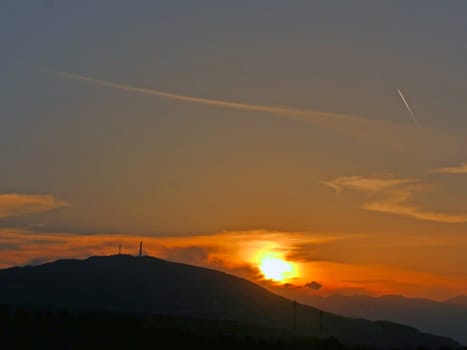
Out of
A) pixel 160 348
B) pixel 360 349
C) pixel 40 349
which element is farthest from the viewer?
pixel 360 349

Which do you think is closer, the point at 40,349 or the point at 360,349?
the point at 40,349

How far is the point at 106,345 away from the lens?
95.5m

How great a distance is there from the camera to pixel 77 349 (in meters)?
92.8

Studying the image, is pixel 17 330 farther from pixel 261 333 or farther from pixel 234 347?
pixel 261 333

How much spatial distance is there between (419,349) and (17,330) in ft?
174

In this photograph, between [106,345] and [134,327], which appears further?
[134,327]

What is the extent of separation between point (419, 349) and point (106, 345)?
43.2 metres

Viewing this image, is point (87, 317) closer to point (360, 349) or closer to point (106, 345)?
point (106, 345)

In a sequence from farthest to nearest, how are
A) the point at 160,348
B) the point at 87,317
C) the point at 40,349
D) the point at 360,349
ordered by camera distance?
the point at 87,317 → the point at 360,349 → the point at 160,348 → the point at 40,349

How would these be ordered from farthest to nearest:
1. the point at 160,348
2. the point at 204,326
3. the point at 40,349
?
the point at 204,326
the point at 160,348
the point at 40,349

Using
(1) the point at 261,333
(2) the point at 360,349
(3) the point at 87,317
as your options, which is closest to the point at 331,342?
(2) the point at 360,349

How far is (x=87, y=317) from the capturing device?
373 ft

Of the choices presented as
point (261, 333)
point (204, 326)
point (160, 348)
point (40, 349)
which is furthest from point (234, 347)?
point (261, 333)

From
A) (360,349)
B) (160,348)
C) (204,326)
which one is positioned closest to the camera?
(160,348)
